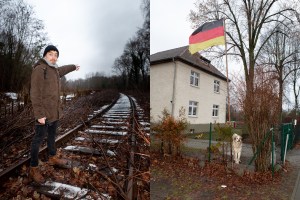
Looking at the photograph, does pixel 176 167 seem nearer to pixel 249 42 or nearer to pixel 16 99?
pixel 16 99

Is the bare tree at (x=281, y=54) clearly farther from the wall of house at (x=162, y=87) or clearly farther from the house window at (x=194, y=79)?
the wall of house at (x=162, y=87)

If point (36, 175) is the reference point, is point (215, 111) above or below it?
above

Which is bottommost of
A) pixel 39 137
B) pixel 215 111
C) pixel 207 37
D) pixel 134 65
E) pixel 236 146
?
pixel 236 146

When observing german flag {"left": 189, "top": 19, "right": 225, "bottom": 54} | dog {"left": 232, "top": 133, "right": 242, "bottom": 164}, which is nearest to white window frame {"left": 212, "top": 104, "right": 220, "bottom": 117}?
dog {"left": 232, "top": 133, "right": 242, "bottom": 164}

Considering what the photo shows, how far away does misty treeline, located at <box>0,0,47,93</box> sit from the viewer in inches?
39.5

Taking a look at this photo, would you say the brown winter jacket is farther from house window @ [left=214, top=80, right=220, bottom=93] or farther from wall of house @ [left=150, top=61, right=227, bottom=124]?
house window @ [left=214, top=80, right=220, bottom=93]

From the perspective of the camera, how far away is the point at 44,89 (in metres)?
0.94

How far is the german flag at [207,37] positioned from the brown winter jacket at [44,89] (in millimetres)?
2973

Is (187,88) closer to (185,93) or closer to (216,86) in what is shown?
(185,93)

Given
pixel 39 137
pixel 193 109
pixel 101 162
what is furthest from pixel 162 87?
pixel 39 137

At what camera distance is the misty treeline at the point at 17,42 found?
3.29ft

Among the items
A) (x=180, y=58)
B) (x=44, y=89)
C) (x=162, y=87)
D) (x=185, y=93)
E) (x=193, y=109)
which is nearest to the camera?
(x=44, y=89)

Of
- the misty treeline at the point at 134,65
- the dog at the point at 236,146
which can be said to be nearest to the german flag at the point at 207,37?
the dog at the point at 236,146

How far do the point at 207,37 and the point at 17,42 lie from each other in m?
3.30
